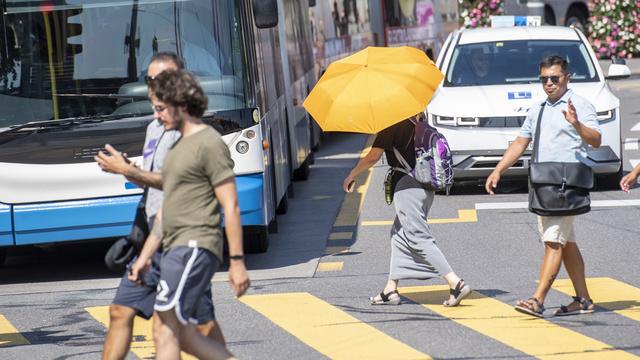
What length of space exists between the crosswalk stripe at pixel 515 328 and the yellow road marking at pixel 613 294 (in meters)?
0.58

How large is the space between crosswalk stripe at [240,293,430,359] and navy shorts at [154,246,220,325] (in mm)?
2020

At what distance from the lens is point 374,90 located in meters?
9.55

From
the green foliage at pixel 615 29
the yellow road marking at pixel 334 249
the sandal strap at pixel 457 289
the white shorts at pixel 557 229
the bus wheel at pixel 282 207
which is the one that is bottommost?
the green foliage at pixel 615 29

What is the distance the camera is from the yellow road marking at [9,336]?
8969mm

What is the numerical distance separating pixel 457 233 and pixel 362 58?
3364 millimetres

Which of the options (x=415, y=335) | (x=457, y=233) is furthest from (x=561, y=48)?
(x=415, y=335)

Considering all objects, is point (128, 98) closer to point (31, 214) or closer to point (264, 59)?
point (31, 214)

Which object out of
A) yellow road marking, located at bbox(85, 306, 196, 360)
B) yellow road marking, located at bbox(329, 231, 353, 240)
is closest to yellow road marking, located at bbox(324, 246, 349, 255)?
yellow road marking, located at bbox(329, 231, 353, 240)

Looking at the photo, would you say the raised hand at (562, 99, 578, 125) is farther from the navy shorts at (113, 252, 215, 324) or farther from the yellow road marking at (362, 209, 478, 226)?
the yellow road marking at (362, 209, 478, 226)

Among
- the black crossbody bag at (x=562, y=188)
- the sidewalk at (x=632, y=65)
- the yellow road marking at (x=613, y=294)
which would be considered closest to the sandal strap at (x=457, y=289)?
the black crossbody bag at (x=562, y=188)

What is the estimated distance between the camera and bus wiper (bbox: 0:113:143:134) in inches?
438

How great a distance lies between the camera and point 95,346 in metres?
8.66

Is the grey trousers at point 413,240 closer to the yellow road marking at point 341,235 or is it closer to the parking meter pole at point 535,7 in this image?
the yellow road marking at point 341,235

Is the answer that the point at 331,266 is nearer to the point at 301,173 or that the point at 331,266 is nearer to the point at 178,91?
the point at 178,91
